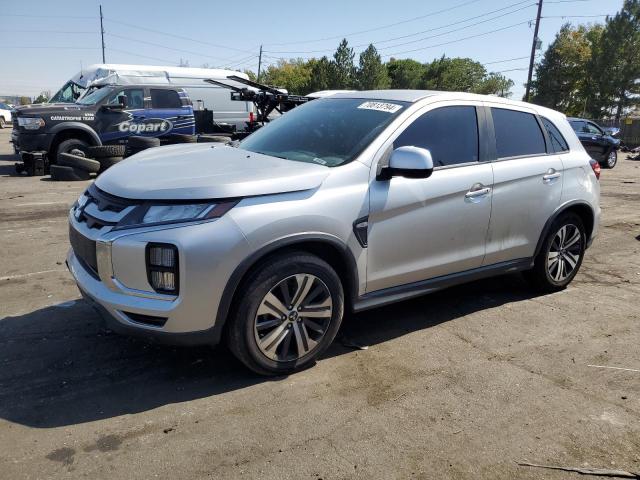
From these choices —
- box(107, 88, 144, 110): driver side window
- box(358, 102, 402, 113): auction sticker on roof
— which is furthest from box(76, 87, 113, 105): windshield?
box(358, 102, 402, 113): auction sticker on roof

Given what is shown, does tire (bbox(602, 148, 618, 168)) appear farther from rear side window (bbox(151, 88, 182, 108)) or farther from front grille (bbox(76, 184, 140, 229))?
front grille (bbox(76, 184, 140, 229))

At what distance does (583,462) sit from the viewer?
2682 mm

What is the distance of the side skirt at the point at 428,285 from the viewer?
364cm

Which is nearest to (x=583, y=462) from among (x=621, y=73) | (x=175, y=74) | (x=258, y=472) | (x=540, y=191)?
(x=258, y=472)

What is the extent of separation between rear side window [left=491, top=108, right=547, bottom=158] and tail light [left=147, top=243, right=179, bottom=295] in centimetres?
280

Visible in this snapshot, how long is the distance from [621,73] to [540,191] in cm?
4866

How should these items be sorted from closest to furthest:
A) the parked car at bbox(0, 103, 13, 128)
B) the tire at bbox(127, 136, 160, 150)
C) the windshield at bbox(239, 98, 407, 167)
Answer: the windshield at bbox(239, 98, 407, 167), the tire at bbox(127, 136, 160, 150), the parked car at bbox(0, 103, 13, 128)

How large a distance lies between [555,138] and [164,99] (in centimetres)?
1092

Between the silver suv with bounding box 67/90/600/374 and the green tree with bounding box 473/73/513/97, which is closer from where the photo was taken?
the silver suv with bounding box 67/90/600/374

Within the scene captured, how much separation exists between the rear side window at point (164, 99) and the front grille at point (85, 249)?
35.5ft

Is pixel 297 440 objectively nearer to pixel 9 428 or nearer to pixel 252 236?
pixel 252 236

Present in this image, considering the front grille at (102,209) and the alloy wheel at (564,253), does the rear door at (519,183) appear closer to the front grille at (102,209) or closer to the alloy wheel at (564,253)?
the alloy wheel at (564,253)

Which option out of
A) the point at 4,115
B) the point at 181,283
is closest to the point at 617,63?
the point at 4,115

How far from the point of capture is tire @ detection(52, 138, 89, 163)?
39.5 feet
